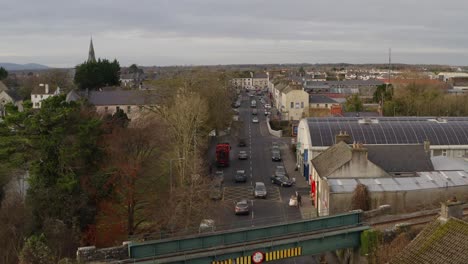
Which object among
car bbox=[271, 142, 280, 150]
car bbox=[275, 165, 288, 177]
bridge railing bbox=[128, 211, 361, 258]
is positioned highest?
bridge railing bbox=[128, 211, 361, 258]

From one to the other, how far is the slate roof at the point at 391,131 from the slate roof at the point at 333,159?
5448mm

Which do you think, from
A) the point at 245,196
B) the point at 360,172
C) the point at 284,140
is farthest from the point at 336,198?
the point at 284,140

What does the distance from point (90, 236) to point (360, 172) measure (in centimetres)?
1821

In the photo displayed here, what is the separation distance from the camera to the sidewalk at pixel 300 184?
3659 centimetres

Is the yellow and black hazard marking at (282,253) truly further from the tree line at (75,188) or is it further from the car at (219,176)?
the car at (219,176)

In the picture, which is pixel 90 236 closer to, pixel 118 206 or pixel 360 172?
pixel 118 206

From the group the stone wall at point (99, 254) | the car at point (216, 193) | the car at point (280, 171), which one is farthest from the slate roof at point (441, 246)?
the car at point (280, 171)

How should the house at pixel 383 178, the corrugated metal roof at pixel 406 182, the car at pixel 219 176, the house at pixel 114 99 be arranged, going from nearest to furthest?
the house at pixel 383 178
the corrugated metal roof at pixel 406 182
the car at pixel 219 176
the house at pixel 114 99

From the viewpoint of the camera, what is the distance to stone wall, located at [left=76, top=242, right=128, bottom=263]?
64.4ft

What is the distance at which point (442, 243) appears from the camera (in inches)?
697

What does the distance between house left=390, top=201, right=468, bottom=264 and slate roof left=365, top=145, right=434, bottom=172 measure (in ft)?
58.8

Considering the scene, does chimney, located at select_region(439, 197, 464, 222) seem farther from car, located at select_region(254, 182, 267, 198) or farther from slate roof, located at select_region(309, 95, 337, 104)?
slate roof, located at select_region(309, 95, 337, 104)

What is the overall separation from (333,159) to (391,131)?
11220 millimetres

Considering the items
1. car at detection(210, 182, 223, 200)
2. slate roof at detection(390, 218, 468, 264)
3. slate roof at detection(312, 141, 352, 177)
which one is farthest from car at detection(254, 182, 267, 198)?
slate roof at detection(390, 218, 468, 264)
